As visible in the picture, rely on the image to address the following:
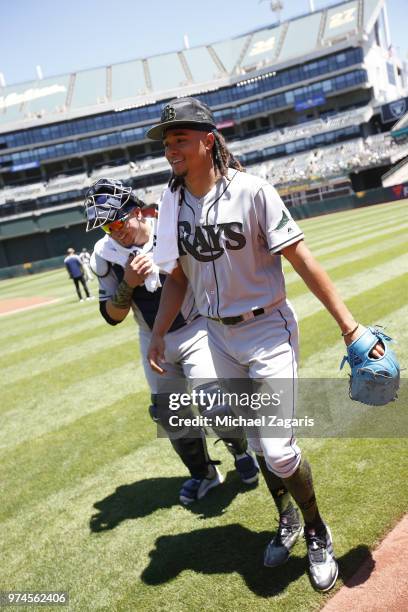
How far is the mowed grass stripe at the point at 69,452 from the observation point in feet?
15.5

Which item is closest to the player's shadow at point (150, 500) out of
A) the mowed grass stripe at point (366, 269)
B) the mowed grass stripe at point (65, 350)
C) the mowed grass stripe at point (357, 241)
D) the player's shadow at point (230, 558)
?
the player's shadow at point (230, 558)

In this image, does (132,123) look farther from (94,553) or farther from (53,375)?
(94,553)

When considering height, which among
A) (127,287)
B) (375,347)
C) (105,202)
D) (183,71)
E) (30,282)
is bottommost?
(30,282)

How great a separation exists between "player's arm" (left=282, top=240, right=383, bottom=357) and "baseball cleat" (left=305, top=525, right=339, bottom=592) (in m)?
1.11

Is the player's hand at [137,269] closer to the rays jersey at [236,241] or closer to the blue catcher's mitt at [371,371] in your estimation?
the rays jersey at [236,241]

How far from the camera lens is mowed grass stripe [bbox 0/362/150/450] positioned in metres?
6.18

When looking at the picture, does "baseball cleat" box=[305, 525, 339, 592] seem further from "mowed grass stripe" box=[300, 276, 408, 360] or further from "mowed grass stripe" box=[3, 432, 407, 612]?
"mowed grass stripe" box=[300, 276, 408, 360]

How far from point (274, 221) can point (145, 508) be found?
2.53 metres

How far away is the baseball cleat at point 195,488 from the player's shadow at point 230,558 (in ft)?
1.39

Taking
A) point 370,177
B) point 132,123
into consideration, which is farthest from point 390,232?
point 132,123

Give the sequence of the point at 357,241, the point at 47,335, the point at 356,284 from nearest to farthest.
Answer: the point at 356,284 < the point at 47,335 < the point at 357,241

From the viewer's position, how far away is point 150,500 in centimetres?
418

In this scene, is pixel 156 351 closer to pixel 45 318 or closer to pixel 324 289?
pixel 324 289

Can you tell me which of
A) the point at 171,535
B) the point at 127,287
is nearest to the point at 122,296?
the point at 127,287
